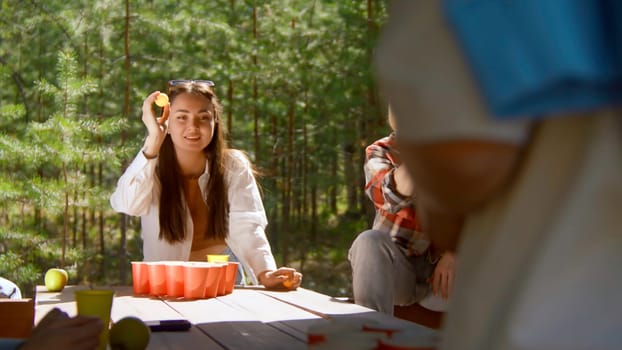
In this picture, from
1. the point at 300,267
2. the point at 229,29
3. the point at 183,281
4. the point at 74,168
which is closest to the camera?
the point at 183,281

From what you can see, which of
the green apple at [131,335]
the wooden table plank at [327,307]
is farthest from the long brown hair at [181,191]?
the green apple at [131,335]

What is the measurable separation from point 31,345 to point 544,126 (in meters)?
0.98

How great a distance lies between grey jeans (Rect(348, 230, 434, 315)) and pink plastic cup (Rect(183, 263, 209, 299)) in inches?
28.7

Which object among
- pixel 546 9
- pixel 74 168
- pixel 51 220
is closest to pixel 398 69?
pixel 546 9

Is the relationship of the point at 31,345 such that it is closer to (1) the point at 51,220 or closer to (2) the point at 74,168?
(2) the point at 74,168

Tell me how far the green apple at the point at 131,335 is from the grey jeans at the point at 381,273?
1.54m

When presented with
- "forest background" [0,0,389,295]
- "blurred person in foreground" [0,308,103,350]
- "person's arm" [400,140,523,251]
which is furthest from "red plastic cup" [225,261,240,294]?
"forest background" [0,0,389,295]

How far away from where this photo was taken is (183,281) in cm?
250

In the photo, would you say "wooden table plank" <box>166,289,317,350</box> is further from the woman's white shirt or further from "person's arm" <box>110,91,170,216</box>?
"person's arm" <box>110,91,170,216</box>

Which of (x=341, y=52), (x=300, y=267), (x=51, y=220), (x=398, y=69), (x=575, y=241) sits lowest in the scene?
(x=300, y=267)

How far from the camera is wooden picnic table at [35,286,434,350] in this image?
1.76m

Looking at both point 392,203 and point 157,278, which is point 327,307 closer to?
point 157,278

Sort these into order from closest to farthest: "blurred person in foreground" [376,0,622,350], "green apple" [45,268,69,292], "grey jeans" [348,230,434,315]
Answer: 1. "blurred person in foreground" [376,0,622,350]
2. "green apple" [45,268,69,292]
3. "grey jeans" [348,230,434,315]

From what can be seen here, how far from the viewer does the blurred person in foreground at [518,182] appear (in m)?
0.71
